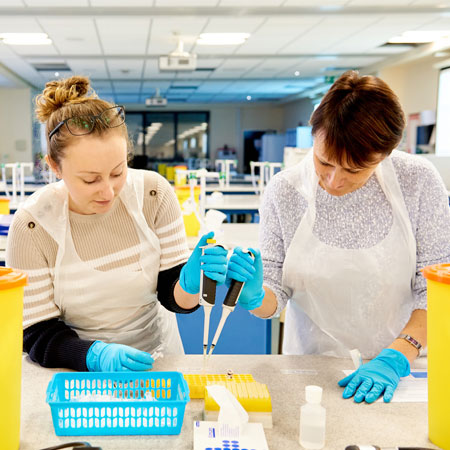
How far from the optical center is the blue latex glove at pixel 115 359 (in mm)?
1146

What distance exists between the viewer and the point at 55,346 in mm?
1232

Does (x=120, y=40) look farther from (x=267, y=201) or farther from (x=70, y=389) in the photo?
(x=70, y=389)

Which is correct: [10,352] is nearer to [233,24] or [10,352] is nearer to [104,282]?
[104,282]

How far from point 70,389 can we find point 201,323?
1.54m

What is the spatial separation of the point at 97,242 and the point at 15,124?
11403 millimetres

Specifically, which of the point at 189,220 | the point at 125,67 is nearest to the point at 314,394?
the point at 189,220

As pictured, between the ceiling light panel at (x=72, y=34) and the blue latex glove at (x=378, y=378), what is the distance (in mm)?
5392

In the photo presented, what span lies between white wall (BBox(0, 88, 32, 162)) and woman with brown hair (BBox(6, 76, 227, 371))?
11.1 metres

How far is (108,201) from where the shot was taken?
1.34m

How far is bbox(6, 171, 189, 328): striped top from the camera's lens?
1290 mm

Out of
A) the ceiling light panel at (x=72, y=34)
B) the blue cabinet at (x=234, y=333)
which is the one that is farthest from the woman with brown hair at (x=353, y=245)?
the ceiling light panel at (x=72, y=34)

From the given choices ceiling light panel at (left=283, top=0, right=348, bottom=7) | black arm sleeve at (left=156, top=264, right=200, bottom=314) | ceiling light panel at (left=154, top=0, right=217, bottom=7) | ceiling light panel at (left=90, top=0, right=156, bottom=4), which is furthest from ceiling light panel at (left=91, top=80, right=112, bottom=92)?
black arm sleeve at (left=156, top=264, right=200, bottom=314)

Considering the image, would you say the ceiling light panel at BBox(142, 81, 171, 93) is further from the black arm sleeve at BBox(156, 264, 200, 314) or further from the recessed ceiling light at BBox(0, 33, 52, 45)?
the black arm sleeve at BBox(156, 264, 200, 314)

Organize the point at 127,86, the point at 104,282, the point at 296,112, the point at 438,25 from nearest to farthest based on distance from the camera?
the point at 104,282 → the point at 438,25 → the point at 127,86 → the point at 296,112
